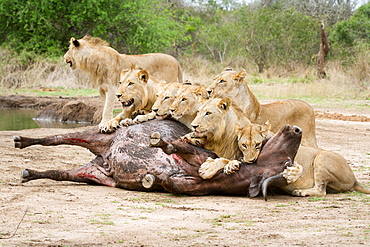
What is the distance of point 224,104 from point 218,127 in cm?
22

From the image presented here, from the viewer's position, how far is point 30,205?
451 cm

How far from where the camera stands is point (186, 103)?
18.5 ft

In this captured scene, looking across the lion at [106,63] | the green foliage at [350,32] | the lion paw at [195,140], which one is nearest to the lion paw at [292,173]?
the lion paw at [195,140]

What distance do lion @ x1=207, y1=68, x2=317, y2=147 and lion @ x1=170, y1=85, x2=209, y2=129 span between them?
0.81 m

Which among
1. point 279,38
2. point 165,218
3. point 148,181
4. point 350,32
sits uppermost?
point 350,32

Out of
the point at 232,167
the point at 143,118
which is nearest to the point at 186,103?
the point at 143,118

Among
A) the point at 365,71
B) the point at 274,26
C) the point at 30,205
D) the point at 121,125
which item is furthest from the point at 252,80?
the point at 30,205

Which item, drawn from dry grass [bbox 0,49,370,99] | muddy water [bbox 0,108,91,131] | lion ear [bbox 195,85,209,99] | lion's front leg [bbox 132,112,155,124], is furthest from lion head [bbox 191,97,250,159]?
dry grass [bbox 0,49,370,99]

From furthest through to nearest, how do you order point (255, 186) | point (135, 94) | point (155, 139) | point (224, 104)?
point (135, 94) → point (224, 104) → point (255, 186) → point (155, 139)

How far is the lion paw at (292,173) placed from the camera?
500 cm

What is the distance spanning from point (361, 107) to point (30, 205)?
12222 millimetres

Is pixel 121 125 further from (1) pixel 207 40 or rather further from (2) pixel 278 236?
(1) pixel 207 40

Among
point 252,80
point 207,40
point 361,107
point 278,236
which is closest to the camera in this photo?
point 278,236

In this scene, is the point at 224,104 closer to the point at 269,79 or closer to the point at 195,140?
the point at 195,140
